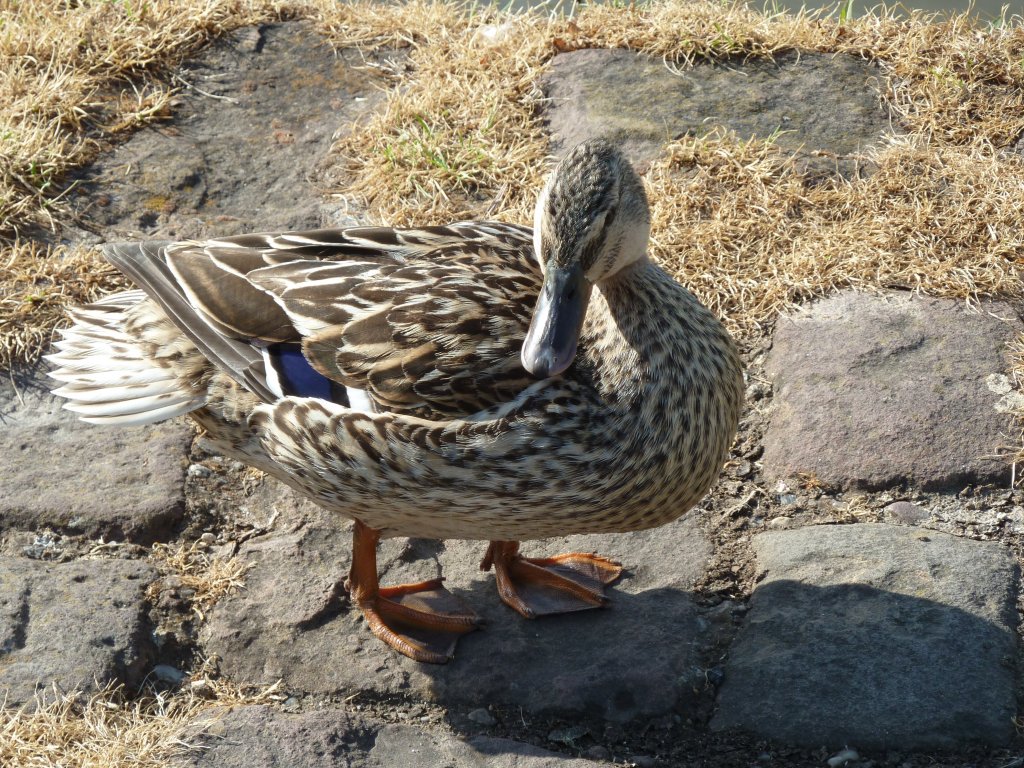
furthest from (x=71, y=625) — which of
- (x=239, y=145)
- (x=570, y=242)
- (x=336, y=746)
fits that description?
(x=239, y=145)

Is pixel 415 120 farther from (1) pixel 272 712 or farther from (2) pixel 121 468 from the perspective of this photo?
(1) pixel 272 712

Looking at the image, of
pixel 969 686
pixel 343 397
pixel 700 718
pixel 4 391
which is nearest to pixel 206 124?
pixel 4 391

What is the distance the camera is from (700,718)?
10.0ft

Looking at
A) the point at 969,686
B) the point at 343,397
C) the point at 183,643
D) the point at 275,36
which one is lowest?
the point at 183,643

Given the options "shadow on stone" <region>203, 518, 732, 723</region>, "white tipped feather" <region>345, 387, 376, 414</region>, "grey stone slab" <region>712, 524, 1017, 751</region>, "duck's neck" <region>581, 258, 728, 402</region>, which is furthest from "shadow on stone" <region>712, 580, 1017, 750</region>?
"white tipped feather" <region>345, 387, 376, 414</region>

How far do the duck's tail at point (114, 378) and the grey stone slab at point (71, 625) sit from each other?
17.8 inches

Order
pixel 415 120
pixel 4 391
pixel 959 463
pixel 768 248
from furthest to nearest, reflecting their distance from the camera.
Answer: pixel 415 120
pixel 768 248
pixel 4 391
pixel 959 463

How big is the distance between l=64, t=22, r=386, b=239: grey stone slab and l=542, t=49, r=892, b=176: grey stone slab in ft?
2.97

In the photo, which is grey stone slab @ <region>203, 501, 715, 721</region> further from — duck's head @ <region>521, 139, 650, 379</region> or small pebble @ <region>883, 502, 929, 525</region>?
duck's head @ <region>521, 139, 650, 379</region>

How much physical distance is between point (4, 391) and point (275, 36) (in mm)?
2294

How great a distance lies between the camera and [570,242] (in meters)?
2.93

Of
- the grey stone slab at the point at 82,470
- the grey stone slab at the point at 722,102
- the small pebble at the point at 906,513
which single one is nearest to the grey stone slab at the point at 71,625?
the grey stone slab at the point at 82,470

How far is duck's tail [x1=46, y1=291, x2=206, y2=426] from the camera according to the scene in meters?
3.33

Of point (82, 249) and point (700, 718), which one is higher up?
point (82, 249)
